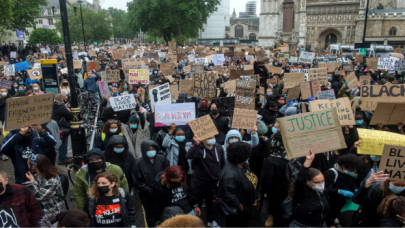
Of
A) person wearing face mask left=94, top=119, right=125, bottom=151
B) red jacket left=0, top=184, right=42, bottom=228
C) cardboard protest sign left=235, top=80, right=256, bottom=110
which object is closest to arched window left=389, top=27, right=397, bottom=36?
cardboard protest sign left=235, top=80, right=256, bottom=110

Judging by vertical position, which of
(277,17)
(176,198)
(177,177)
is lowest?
(176,198)

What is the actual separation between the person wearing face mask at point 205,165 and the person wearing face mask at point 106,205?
131 cm

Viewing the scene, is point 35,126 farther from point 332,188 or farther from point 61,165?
point 332,188

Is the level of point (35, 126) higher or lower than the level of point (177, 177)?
higher

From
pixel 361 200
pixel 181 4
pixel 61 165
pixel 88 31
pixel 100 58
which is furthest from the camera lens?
pixel 88 31

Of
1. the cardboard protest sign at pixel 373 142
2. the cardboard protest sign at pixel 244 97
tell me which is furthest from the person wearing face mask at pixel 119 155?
the cardboard protest sign at pixel 373 142

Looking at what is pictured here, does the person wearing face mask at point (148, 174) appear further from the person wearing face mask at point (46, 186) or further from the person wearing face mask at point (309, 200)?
the person wearing face mask at point (309, 200)

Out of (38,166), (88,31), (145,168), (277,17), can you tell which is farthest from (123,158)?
(88,31)

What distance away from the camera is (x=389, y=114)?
5.48 metres

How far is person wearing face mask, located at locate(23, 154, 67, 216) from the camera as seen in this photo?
3.51 meters

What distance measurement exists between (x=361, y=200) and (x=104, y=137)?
4.04 m

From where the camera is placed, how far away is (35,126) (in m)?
4.65

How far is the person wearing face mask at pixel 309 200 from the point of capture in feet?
10.6

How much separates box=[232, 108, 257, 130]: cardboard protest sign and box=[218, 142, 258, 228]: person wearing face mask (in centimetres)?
157
